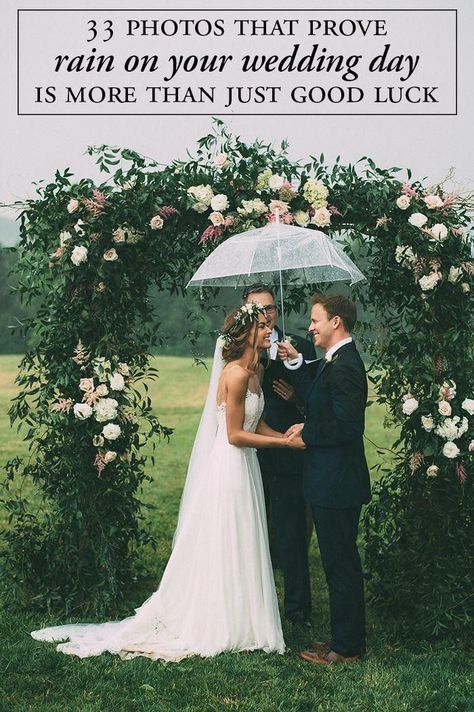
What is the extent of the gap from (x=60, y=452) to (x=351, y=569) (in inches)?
83.7

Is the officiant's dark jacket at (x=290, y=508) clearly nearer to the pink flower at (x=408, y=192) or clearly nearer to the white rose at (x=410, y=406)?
the white rose at (x=410, y=406)

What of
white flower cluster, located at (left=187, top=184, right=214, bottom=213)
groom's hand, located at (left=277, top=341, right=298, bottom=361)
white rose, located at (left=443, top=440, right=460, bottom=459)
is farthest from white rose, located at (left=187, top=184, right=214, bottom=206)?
white rose, located at (left=443, top=440, right=460, bottom=459)

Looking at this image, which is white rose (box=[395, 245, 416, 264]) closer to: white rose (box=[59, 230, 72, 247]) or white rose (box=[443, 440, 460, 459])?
white rose (box=[443, 440, 460, 459])

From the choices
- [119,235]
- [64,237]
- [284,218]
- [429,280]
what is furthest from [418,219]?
[64,237]

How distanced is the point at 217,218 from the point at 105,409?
1428mm

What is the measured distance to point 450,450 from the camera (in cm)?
572

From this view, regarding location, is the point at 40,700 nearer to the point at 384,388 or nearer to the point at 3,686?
the point at 3,686

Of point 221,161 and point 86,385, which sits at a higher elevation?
point 221,161

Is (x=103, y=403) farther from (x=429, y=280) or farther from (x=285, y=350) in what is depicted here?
(x=429, y=280)

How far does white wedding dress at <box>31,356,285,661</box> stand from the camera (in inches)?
210

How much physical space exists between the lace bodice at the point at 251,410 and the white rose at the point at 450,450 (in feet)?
3.93

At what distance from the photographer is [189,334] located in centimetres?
639

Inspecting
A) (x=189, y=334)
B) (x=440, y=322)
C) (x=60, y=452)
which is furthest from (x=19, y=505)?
(x=440, y=322)

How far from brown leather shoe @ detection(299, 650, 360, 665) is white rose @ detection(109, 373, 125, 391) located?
2019mm
